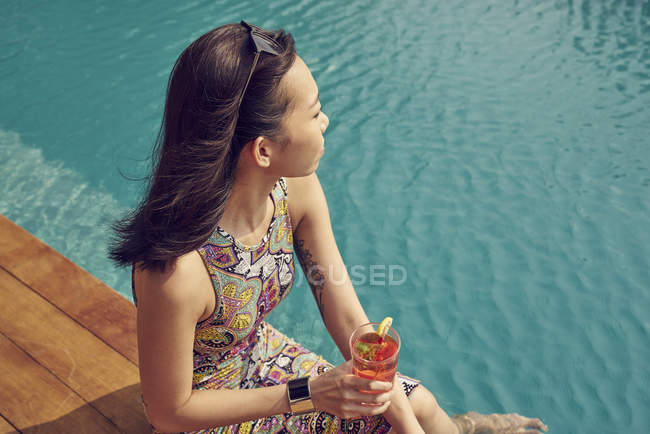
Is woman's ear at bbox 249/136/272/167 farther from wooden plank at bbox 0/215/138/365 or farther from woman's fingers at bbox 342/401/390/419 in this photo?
wooden plank at bbox 0/215/138/365

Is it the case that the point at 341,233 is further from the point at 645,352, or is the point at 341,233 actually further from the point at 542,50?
Answer: the point at 542,50

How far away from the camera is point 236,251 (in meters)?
1.92

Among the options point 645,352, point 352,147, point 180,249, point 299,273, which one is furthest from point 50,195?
point 645,352

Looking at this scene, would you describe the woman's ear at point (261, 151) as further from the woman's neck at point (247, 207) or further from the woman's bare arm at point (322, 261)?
the woman's bare arm at point (322, 261)

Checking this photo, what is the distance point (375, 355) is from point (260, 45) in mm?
974

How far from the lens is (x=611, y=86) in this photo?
Result: 623cm

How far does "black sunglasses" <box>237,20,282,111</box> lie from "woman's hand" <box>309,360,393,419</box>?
870 millimetres

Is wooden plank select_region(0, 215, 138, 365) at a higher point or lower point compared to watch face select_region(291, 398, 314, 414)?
lower

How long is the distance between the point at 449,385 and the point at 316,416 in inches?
75.3

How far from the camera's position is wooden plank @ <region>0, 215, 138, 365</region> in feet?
9.30

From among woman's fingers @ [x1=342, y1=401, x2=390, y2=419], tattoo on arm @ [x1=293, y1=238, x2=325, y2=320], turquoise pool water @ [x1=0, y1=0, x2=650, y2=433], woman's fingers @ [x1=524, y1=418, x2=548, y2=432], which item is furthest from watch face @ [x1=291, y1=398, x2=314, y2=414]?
turquoise pool water @ [x1=0, y1=0, x2=650, y2=433]

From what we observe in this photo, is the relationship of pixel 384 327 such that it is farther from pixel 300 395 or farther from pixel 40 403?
pixel 40 403

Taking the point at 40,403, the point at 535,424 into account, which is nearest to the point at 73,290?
the point at 40,403

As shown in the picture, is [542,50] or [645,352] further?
[542,50]
